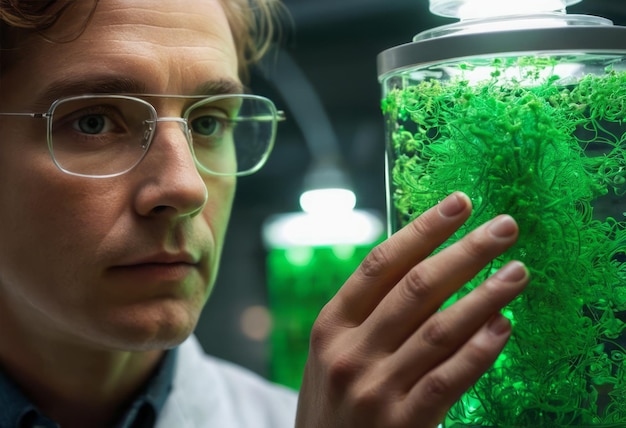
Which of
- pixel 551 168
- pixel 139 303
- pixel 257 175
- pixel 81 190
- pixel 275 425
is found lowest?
pixel 257 175

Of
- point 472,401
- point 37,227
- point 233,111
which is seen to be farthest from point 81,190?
point 472,401

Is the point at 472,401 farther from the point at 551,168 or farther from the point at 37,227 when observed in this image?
the point at 37,227

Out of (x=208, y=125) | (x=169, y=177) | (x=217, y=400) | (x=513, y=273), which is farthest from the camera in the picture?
(x=217, y=400)

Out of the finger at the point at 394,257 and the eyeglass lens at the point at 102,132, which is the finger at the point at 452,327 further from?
the eyeglass lens at the point at 102,132

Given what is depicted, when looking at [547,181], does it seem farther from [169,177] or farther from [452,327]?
[169,177]

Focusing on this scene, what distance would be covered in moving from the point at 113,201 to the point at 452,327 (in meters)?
0.50

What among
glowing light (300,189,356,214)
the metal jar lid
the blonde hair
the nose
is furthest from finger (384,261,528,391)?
glowing light (300,189,356,214)

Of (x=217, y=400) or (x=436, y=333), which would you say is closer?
(x=436, y=333)

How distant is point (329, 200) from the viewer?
290 centimetres

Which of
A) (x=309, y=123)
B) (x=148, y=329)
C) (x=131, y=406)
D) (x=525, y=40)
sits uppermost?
(x=525, y=40)

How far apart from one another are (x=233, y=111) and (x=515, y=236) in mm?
Result: 616

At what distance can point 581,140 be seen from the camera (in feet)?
2.42

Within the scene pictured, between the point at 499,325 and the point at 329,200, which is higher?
the point at 499,325

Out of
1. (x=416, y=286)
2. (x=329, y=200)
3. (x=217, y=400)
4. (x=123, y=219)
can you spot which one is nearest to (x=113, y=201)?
(x=123, y=219)
